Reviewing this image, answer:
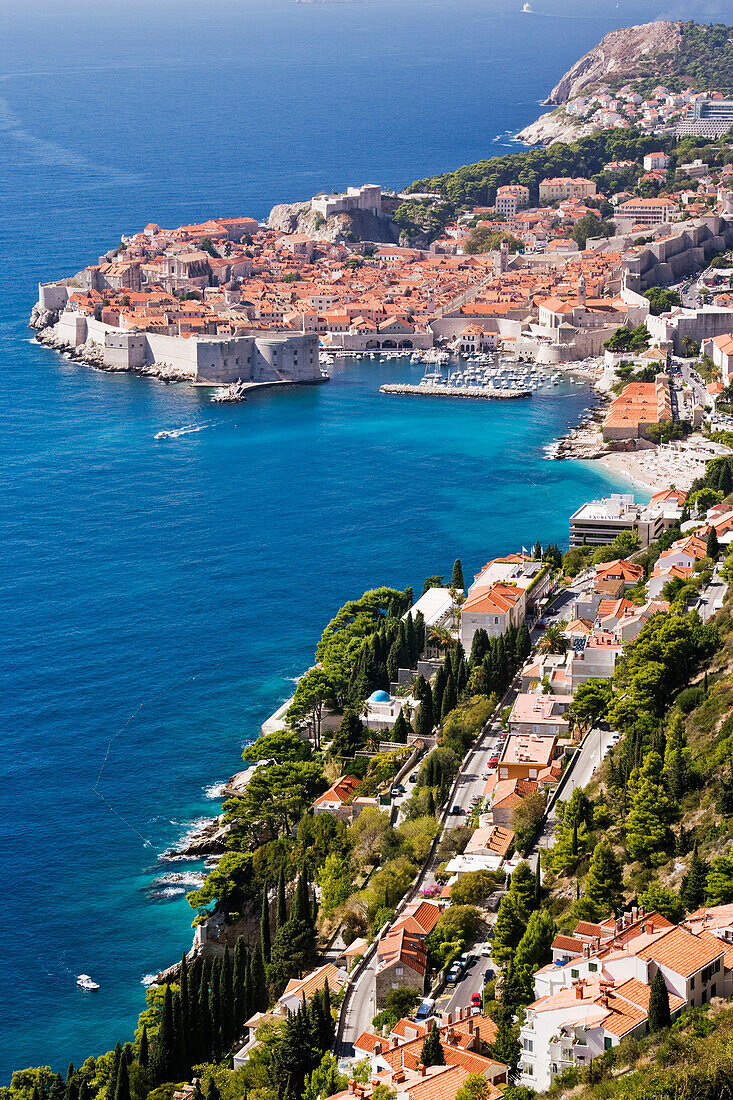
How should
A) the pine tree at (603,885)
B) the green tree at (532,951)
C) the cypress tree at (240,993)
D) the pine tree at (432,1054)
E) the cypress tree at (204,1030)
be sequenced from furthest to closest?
the cypress tree at (240,993) < the cypress tree at (204,1030) < the pine tree at (603,885) < the green tree at (532,951) < the pine tree at (432,1054)

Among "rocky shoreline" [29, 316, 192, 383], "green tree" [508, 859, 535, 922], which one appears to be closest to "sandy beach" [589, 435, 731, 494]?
"rocky shoreline" [29, 316, 192, 383]

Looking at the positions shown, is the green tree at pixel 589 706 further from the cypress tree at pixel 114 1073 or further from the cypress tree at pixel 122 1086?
the cypress tree at pixel 122 1086

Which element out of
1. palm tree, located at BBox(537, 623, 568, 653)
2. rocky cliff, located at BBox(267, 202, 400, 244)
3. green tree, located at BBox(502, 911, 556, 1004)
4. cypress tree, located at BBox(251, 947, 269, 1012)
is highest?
rocky cliff, located at BBox(267, 202, 400, 244)

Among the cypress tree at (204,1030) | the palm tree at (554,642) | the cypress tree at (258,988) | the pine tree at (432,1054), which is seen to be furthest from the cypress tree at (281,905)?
the palm tree at (554,642)

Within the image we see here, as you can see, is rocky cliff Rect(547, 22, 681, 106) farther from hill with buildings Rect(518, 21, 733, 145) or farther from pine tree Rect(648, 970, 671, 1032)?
pine tree Rect(648, 970, 671, 1032)

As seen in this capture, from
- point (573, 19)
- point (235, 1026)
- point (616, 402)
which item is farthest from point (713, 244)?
point (573, 19)

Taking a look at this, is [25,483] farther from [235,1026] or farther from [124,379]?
[235,1026]
